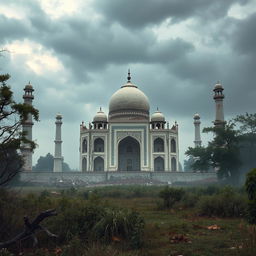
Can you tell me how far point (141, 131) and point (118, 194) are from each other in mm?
21827

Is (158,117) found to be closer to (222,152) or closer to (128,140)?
(128,140)

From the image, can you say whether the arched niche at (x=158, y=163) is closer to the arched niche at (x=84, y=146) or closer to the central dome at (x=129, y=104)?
the central dome at (x=129, y=104)

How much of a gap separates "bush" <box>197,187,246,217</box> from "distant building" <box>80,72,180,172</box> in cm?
2780

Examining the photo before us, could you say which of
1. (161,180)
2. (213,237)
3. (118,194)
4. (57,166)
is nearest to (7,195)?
(213,237)

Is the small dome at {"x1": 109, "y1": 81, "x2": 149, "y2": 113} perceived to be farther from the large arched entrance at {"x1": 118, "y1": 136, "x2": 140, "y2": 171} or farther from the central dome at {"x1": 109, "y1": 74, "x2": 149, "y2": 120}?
the large arched entrance at {"x1": 118, "y1": 136, "x2": 140, "y2": 171}

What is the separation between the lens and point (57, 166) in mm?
39625

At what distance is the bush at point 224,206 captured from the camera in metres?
8.10

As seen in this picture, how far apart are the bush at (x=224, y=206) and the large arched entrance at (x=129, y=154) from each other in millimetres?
30901

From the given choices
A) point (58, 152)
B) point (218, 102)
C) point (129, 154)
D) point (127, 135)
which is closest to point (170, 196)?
point (218, 102)

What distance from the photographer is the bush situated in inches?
319

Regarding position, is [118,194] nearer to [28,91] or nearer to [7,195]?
[7,195]

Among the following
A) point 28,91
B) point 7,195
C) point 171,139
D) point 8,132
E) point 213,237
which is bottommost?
point 213,237

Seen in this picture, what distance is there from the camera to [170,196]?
35.9ft

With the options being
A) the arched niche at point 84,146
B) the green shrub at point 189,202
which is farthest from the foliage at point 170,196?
the arched niche at point 84,146
